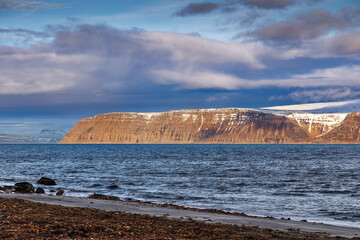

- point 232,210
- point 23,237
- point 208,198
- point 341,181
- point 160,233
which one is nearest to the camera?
point 23,237

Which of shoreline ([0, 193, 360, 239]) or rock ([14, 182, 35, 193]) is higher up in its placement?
shoreline ([0, 193, 360, 239])

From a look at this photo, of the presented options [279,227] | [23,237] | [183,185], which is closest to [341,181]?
[183,185]

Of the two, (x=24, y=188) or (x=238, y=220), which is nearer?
(x=238, y=220)

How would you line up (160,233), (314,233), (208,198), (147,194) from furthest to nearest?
(147,194)
(208,198)
(314,233)
(160,233)

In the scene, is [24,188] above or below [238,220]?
below

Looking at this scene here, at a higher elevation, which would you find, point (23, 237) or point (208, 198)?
point (23, 237)

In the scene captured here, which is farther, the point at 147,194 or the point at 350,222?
the point at 147,194

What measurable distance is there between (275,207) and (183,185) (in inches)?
612

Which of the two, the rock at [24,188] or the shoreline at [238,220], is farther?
the rock at [24,188]

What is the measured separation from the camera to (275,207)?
2723cm

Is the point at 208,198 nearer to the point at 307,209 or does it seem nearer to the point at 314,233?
the point at 307,209

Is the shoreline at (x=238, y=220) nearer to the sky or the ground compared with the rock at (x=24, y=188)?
nearer to the sky

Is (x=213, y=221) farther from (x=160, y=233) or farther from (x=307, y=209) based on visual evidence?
(x=307, y=209)

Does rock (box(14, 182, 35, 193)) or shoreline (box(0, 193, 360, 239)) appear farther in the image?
rock (box(14, 182, 35, 193))
